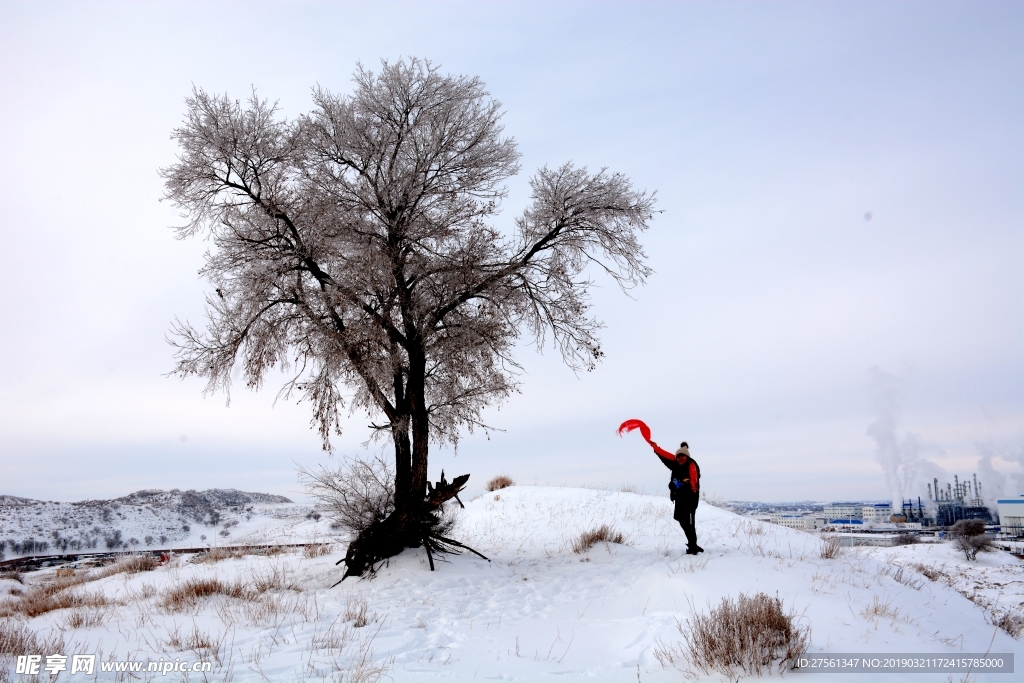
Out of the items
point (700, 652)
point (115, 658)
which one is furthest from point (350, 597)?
point (700, 652)

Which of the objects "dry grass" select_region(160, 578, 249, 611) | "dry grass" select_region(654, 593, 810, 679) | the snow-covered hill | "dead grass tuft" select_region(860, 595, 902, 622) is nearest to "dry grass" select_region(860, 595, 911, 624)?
"dead grass tuft" select_region(860, 595, 902, 622)

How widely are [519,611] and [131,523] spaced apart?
2882 centimetres

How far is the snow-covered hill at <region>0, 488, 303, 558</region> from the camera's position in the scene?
26.6 m

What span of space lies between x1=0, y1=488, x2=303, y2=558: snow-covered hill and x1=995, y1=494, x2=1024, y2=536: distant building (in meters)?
60.1

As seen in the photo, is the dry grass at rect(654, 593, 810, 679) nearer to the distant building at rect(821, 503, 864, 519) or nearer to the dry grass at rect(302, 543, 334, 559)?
the dry grass at rect(302, 543, 334, 559)

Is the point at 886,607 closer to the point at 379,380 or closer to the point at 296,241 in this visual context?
the point at 379,380

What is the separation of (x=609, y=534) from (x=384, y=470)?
16.9 feet

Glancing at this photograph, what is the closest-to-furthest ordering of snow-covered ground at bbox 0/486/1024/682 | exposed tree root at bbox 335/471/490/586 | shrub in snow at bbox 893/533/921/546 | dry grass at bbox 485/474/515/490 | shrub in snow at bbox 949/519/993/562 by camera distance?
1. snow-covered ground at bbox 0/486/1024/682
2. exposed tree root at bbox 335/471/490/586
3. dry grass at bbox 485/474/515/490
4. shrub in snow at bbox 949/519/993/562
5. shrub in snow at bbox 893/533/921/546

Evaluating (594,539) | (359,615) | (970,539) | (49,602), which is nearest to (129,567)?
(49,602)

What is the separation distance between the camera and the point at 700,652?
5738 millimetres

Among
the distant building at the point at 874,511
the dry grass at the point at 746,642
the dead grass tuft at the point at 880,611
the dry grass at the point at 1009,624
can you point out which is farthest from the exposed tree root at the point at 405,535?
the distant building at the point at 874,511

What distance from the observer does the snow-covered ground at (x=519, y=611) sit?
6.28 metres

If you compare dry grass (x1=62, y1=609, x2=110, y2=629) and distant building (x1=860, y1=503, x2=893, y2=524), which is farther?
distant building (x1=860, y1=503, x2=893, y2=524)

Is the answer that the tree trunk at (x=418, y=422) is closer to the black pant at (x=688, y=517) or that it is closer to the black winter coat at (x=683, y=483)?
the black winter coat at (x=683, y=483)
